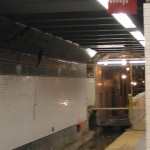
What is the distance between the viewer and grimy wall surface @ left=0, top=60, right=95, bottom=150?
11148mm

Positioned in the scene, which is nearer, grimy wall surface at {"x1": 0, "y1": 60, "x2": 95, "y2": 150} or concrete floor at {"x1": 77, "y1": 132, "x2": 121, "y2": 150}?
grimy wall surface at {"x1": 0, "y1": 60, "x2": 95, "y2": 150}

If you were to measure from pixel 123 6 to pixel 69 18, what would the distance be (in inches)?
157

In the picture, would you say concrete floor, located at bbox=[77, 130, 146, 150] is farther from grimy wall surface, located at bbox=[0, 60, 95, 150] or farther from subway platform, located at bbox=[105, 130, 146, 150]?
grimy wall surface, located at bbox=[0, 60, 95, 150]

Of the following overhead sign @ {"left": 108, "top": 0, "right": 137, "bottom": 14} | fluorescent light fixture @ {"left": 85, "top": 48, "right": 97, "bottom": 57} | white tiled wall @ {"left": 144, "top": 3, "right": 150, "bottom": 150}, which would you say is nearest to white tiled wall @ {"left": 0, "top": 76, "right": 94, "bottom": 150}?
fluorescent light fixture @ {"left": 85, "top": 48, "right": 97, "bottom": 57}

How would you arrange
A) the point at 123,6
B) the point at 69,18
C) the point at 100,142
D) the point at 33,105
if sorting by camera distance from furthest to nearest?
the point at 100,142 < the point at 33,105 < the point at 69,18 < the point at 123,6

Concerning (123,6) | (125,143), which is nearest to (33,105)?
(125,143)

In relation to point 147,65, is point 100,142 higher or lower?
lower

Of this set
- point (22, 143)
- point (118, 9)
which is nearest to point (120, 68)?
point (22, 143)

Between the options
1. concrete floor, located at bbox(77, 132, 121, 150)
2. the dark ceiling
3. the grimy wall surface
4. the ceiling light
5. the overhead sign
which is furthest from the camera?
concrete floor, located at bbox(77, 132, 121, 150)

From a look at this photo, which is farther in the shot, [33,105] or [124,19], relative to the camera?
[33,105]

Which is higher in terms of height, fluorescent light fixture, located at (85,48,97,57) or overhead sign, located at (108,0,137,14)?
fluorescent light fixture, located at (85,48,97,57)

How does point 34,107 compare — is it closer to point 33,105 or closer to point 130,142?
point 33,105

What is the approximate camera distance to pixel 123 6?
6578mm

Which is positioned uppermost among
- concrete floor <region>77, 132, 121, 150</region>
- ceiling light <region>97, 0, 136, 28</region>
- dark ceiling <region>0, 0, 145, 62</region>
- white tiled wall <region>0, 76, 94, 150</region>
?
dark ceiling <region>0, 0, 145, 62</region>
